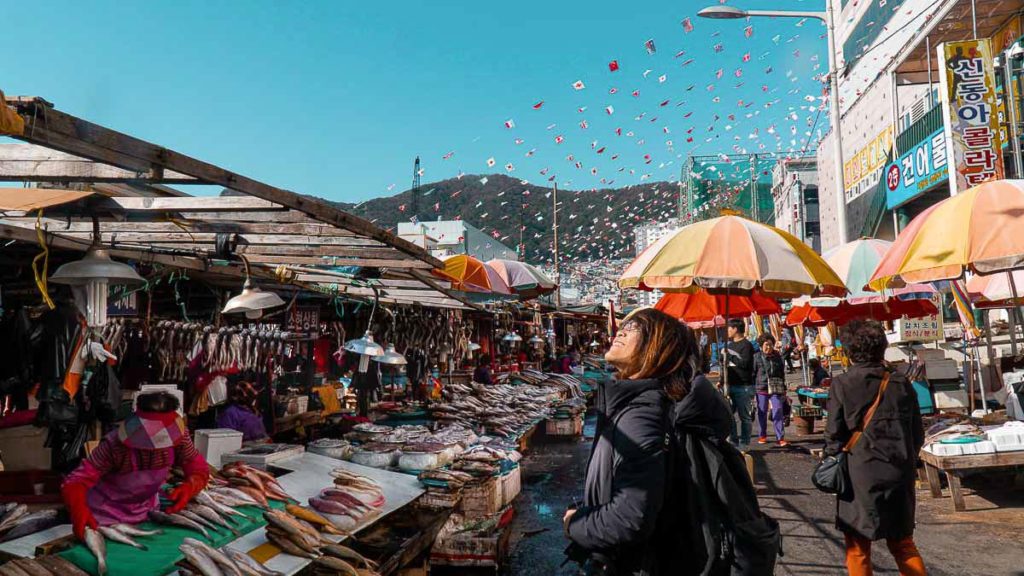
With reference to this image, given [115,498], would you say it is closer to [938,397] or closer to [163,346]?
[163,346]

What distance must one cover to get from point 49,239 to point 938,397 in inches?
583

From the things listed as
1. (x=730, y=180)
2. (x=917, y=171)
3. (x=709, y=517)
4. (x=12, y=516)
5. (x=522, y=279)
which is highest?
(x=730, y=180)

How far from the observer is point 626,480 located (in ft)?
7.53

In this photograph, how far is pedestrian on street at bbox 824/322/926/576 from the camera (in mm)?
4176

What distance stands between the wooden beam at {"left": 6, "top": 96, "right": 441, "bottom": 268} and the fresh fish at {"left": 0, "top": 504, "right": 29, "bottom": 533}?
2.88 meters

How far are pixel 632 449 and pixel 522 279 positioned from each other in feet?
38.0

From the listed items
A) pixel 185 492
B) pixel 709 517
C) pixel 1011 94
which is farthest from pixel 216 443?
pixel 1011 94

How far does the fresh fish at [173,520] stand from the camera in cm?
454

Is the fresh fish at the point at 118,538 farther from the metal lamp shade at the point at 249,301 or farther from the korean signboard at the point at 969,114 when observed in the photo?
the korean signboard at the point at 969,114

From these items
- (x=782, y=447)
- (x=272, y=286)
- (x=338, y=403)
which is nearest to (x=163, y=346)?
(x=272, y=286)

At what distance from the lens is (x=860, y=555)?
429 cm

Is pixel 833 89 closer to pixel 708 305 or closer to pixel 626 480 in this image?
pixel 708 305

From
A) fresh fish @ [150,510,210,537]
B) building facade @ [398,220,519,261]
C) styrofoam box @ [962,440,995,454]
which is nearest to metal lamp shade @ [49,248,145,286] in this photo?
fresh fish @ [150,510,210,537]

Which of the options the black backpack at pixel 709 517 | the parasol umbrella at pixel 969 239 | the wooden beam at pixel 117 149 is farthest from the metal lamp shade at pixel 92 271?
the parasol umbrella at pixel 969 239
